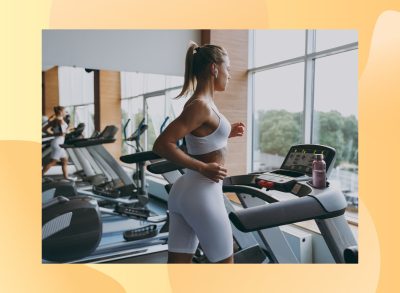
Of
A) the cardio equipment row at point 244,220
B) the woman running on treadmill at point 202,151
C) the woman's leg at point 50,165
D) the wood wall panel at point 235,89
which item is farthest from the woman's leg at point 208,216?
the woman's leg at point 50,165

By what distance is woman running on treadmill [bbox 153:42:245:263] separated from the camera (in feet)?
4.85

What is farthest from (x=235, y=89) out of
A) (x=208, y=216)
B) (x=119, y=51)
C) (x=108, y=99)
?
(x=108, y=99)

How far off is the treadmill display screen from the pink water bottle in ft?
0.09

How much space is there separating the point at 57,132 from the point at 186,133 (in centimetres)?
206

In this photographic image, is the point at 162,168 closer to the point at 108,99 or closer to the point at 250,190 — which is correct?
the point at 250,190

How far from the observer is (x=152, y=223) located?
280cm

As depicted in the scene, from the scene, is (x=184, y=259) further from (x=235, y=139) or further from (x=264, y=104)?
(x=264, y=104)

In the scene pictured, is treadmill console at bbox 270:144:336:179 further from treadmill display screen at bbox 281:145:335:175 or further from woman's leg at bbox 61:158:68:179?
woman's leg at bbox 61:158:68:179

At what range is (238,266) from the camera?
5.84 ft

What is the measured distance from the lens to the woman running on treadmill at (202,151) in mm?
1479

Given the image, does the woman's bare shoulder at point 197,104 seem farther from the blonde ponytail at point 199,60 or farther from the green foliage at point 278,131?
the green foliage at point 278,131

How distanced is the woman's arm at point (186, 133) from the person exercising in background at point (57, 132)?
5.60 ft
